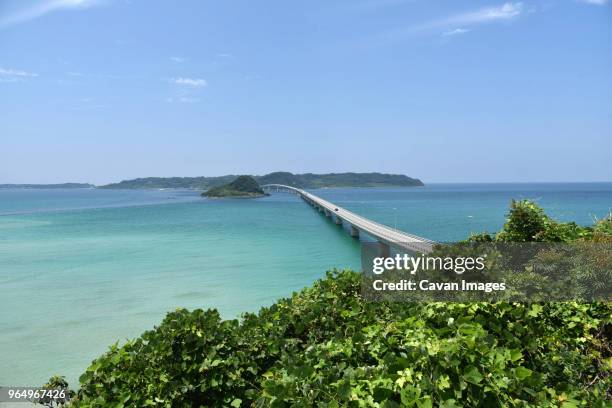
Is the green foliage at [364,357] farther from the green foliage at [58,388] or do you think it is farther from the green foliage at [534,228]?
the green foliage at [534,228]

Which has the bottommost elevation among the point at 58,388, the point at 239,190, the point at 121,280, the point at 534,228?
the point at 121,280

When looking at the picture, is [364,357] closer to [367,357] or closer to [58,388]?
[367,357]

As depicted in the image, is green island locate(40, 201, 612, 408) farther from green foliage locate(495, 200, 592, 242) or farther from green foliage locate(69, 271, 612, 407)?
green foliage locate(495, 200, 592, 242)

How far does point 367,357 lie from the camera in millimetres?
3266

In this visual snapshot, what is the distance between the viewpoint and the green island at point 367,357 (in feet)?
8.68

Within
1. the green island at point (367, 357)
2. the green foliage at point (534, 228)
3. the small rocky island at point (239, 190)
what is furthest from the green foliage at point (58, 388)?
the small rocky island at point (239, 190)

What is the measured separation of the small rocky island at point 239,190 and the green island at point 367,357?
164487 millimetres

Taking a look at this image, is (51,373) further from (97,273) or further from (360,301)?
(97,273)

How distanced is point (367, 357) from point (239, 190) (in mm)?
179888

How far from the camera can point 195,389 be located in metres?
4.41

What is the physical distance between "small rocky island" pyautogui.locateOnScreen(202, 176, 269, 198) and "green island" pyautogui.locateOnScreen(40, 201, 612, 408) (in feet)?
540

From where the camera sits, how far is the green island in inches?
104

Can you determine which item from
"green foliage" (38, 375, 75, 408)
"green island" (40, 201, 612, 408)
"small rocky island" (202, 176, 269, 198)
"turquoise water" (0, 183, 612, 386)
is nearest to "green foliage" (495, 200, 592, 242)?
"green island" (40, 201, 612, 408)

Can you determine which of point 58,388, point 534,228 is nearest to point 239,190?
point 534,228
